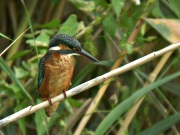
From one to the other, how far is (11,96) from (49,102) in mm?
684

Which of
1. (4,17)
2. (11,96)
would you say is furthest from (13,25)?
(11,96)

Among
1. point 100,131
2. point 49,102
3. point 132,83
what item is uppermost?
point 49,102

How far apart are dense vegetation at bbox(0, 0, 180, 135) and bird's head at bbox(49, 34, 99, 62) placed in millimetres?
194

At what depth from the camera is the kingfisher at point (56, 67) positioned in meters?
2.16

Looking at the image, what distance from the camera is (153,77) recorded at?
9.32 feet

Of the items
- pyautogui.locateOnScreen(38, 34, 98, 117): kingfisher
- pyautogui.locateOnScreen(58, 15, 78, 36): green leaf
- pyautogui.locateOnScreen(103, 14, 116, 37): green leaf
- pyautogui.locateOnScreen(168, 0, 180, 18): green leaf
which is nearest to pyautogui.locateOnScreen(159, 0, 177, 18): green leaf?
pyautogui.locateOnScreen(168, 0, 180, 18): green leaf

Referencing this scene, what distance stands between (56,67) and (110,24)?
1.53 ft

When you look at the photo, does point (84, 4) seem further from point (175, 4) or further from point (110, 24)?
point (175, 4)

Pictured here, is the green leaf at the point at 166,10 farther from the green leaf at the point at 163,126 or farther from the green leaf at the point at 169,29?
the green leaf at the point at 163,126

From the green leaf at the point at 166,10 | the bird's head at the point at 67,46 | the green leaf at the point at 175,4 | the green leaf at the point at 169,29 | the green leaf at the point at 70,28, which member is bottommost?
the green leaf at the point at 166,10

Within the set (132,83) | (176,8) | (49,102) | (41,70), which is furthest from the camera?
(132,83)

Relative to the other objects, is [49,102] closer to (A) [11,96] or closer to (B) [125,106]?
(B) [125,106]

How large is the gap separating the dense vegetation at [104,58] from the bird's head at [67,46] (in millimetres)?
194

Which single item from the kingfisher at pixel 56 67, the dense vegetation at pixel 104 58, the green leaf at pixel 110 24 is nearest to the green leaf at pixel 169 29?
the dense vegetation at pixel 104 58
